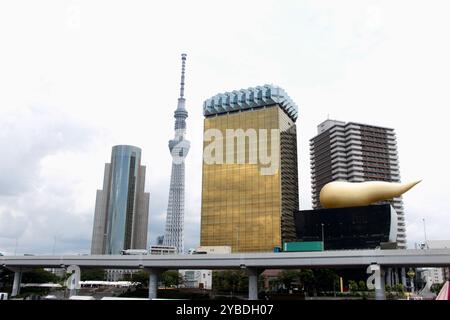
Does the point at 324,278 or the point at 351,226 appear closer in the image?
the point at 351,226

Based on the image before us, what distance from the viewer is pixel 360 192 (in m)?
84.7

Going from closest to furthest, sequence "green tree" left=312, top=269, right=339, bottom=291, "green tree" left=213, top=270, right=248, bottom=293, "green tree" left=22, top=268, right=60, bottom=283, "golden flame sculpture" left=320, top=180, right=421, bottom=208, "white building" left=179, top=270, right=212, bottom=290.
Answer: "golden flame sculpture" left=320, top=180, right=421, bottom=208 < "green tree" left=312, top=269, right=339, bottom=291 < "green tree" left=213, top=270, right=248, bottom=293 < "green tree" left=22, top=268, right=60, bottom=283 < "white building" left=179, top=270, right=212, bottom=290

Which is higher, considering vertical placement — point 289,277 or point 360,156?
point 360,156

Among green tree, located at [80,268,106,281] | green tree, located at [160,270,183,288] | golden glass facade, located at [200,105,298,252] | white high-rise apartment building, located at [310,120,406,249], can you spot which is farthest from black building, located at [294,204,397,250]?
green tree, located at [80,268,106,281]

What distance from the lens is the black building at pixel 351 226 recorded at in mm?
89938

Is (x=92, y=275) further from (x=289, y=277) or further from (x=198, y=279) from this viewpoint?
(x=289, y=277)

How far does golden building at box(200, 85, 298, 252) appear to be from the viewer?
14675 cm

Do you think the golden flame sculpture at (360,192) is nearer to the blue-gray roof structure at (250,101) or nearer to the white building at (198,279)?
the blue-gray roof structure at (250,101)

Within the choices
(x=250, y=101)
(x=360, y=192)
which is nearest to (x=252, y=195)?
(x=250, y=101)

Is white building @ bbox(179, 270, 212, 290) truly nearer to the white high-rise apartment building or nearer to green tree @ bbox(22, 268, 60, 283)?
green tree @ bbox(22, 268, 60, 283)

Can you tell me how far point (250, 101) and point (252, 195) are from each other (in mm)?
37804

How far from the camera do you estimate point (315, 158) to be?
178 m

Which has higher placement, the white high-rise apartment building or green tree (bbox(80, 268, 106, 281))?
the white high-rise apartment building

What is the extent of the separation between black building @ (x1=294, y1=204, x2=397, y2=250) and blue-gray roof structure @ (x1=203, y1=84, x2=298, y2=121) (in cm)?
7230
